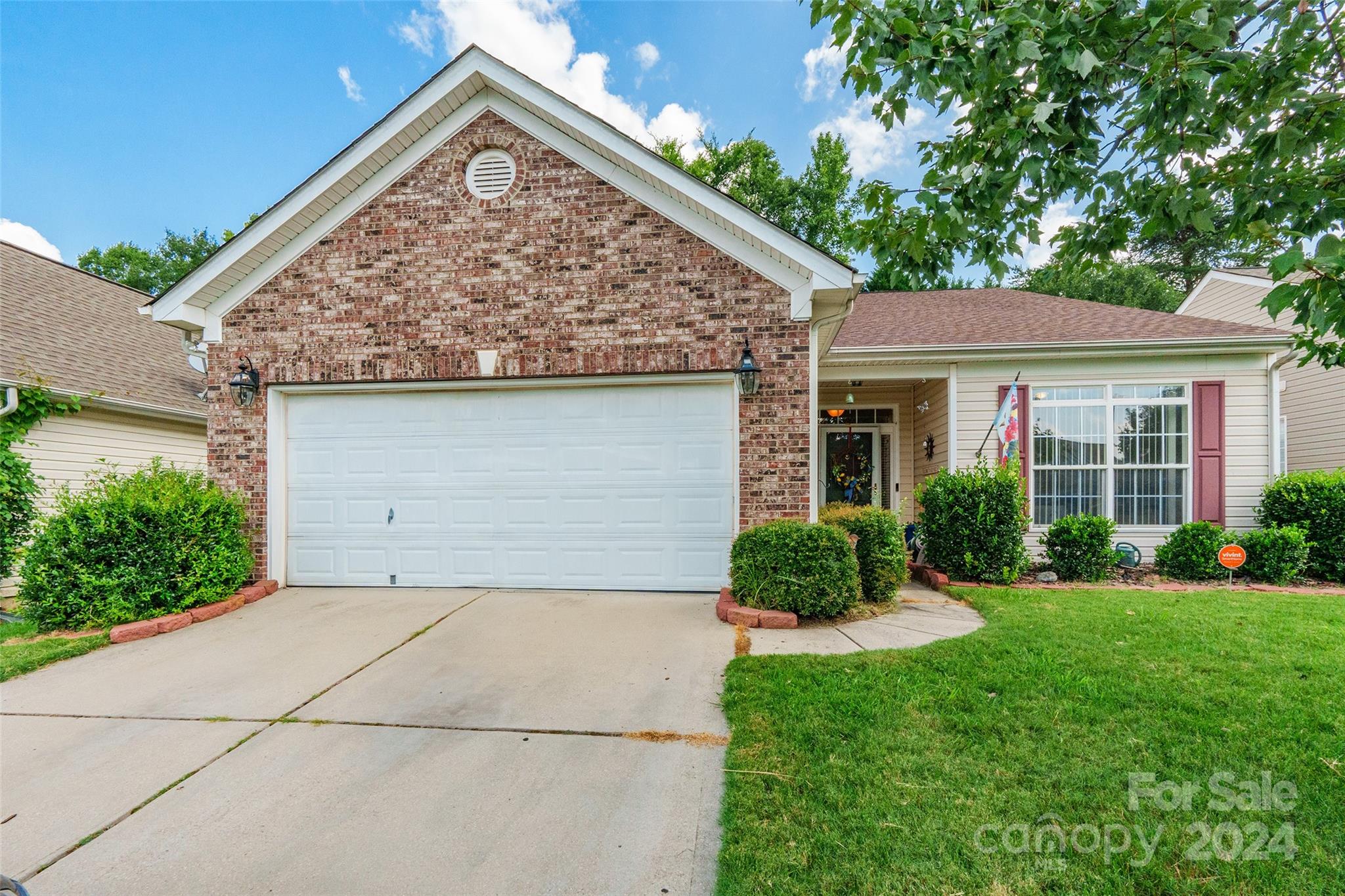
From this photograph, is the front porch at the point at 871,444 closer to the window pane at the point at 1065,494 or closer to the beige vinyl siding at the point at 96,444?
the window pane at the point at 1065,494

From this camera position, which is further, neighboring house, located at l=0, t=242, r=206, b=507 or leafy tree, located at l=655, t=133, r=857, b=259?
leafy tree, located at l=655, t=133, r=857, b=259

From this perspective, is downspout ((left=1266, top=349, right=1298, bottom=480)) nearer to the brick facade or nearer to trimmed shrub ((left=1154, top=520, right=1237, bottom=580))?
trimmed shrub ((left=1154, top=520, right=1237, bottom=580))

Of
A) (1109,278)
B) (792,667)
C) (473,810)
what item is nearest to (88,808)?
(473,810)

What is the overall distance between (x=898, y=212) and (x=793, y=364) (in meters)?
2.50

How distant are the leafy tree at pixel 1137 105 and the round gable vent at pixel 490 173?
430cm

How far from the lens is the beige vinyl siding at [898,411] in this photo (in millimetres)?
9906

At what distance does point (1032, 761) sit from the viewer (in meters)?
2.62

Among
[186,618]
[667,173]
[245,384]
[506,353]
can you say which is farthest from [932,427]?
[186,618]

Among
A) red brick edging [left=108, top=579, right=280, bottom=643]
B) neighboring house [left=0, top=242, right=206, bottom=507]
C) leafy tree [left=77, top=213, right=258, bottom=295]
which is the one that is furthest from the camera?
leafy tree [left=77, top=213, right=258, bottom=295]

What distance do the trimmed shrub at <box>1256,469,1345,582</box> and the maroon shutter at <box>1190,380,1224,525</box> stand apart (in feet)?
1.70

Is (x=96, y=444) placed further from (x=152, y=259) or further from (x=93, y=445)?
(x=152, y=259)

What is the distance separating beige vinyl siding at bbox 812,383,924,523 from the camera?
991 centimetres

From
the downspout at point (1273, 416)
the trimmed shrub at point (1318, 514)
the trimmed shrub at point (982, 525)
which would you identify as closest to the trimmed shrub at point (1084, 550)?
the trimmed shrub at point (982, 525)

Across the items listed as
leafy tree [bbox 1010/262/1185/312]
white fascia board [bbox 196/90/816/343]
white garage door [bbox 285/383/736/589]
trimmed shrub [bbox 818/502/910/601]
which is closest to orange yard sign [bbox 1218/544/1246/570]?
trimmed shrub [bbox 818/502/910/601]
